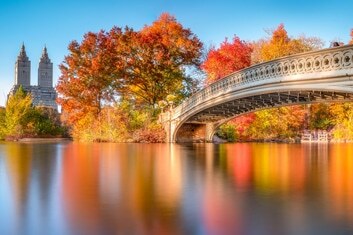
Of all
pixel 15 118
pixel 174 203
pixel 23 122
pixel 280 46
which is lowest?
pixel 174 203

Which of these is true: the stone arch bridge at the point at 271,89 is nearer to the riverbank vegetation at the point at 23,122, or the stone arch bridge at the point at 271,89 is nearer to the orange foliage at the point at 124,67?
the orange foliage at the point at 124,67

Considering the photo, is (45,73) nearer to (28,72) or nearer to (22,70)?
(28,72)

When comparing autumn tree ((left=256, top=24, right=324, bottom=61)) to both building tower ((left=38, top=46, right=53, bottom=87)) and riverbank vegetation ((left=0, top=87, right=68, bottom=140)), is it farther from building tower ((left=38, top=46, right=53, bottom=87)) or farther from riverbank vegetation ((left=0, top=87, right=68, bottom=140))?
building tower ((left=38, top=46, right=53, bottom=87))

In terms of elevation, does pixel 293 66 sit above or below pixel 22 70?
below

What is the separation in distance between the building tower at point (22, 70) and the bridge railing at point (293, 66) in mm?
96443

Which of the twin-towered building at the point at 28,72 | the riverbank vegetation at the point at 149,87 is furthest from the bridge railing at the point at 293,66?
the twin-towered building at the point at 28,72

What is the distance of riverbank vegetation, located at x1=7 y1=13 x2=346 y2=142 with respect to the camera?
2422 cm

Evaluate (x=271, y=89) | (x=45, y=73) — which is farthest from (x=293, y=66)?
(x=45, y=73)

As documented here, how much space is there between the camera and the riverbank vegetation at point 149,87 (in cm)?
2422

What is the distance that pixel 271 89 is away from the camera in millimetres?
12641

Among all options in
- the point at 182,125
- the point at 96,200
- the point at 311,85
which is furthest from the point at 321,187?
the point at 182,125

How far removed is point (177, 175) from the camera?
24.2 feet

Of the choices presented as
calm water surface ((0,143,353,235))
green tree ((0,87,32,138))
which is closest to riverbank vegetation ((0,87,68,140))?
green tree ((0,87,32,138))

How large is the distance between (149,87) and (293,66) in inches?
628
